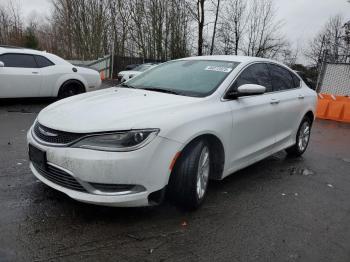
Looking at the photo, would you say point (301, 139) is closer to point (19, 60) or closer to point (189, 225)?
point (189, 225)

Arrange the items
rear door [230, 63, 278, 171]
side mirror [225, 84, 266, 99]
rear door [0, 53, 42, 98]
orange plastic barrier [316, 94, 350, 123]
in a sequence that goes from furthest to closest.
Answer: orange plastic barrier [316, 94, 350, 123], rear door [0, 53, 42, 98], rear door [230, 63, 278, 171], side mirror [225, 84, 266, 99]

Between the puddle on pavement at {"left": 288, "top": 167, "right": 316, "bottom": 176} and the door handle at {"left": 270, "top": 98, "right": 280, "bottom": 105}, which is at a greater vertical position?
the door handle at {"left": 270, "top": 98, "right": 280, "bottom": 105}

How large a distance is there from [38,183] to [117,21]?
30374 mm

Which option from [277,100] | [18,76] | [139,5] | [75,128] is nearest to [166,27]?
[139,5]

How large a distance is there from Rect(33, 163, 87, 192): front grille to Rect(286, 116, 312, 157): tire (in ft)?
13.6

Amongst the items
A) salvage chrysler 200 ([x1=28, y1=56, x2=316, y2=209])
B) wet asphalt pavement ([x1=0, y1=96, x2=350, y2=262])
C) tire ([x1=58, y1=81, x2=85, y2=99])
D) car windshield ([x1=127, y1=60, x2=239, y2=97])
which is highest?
car windshield ([x1=127, y1=60, x2=239, y2=97])

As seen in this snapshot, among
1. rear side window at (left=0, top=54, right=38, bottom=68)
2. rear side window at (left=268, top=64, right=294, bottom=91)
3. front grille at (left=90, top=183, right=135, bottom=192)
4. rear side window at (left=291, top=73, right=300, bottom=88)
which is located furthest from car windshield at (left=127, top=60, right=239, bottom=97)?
rear side window at (left=0, top=54, right=38, bottom=68)

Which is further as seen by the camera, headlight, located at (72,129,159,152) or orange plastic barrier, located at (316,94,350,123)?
orange plastic barrier, located at (316,94,350,123)

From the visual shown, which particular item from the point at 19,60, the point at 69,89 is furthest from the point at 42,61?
the point at 69,89

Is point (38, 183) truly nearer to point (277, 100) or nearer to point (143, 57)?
point (277, 100)

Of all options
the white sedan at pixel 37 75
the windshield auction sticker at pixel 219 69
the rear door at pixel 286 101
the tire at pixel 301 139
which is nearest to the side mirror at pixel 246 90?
the windshield auction sticker at pixel 219 69

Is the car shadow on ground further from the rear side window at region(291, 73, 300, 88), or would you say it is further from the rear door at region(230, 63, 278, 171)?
the rear side window at region(291, 73, 300, 88)

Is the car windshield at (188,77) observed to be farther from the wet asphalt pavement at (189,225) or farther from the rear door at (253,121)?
the wet asphalt pavement at (189,225)

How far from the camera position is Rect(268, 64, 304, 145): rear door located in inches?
214
